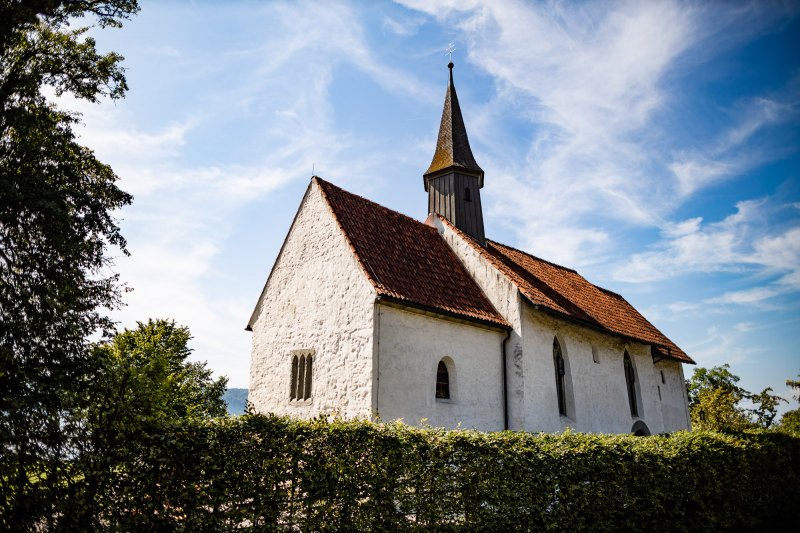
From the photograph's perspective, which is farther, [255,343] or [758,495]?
[255,343]

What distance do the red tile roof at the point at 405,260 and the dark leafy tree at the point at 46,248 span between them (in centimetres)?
618

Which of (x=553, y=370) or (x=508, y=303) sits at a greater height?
(x=508, y=303)

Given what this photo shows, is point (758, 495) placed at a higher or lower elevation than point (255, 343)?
lower

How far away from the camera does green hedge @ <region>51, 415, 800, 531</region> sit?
17.2ft

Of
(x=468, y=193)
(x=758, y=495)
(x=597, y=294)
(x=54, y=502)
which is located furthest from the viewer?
(x=597, y=294)

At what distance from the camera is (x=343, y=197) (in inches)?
622

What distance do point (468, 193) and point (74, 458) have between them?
1719 centimetres

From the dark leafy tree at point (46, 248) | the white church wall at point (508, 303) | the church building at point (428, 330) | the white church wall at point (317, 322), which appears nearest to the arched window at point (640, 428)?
the church building at point (428, 330)

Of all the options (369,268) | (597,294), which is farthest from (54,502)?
(597,294)

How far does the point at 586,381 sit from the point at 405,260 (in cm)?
850

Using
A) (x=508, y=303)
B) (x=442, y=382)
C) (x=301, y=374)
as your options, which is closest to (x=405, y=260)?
(x=508, y=303)

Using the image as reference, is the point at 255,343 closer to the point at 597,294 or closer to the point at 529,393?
the point at 529,393

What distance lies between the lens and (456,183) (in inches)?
784

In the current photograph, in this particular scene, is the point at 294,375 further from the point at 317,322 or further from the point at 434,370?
the point at 434,370
